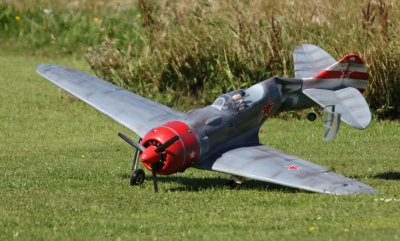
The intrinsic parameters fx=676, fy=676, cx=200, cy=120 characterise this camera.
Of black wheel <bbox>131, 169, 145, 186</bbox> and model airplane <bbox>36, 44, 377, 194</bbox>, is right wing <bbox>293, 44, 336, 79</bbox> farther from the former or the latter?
black wheel <bbox>131, 169, 145, 186</bbox>

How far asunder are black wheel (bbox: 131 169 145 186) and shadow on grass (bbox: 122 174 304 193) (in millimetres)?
595

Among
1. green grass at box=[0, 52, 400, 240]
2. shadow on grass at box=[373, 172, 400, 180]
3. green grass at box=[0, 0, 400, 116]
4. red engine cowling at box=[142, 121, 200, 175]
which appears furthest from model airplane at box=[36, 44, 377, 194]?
green grass at box=[0, 0, 400, 116]

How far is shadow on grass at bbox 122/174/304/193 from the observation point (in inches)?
456

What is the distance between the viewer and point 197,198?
1074cm

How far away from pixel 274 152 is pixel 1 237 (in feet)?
16.7

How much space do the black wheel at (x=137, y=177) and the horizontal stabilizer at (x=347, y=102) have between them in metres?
3.65

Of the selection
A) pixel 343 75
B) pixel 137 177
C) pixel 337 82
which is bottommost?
pixel 137 177

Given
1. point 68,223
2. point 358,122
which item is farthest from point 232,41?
point 68,223

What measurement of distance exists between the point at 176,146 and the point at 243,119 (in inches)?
67.9

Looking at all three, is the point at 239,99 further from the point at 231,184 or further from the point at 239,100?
the point at 231,184

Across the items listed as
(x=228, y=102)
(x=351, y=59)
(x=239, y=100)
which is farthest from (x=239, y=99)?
(x=351, y=59)

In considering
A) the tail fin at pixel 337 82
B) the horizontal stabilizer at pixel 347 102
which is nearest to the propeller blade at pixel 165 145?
the horizontal stabilizer at pixel 347 102

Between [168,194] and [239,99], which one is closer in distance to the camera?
[168,194]

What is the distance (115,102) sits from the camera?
1366 cm
